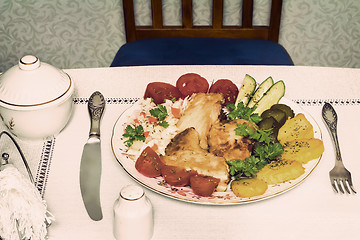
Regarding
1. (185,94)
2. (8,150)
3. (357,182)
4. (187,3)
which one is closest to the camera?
(357,182)

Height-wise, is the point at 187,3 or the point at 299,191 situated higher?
the point at 187,3

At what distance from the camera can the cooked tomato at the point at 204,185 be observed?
39.4 inches

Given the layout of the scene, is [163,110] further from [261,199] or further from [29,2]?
[29,2]

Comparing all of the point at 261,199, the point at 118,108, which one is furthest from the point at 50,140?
the point at 261,199

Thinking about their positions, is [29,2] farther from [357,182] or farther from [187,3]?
[357,182]

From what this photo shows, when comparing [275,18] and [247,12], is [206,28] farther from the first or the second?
[275,18]

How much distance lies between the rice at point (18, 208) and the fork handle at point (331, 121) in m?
0.76

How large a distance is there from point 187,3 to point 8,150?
3.57 ft

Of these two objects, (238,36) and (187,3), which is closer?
(187,3)

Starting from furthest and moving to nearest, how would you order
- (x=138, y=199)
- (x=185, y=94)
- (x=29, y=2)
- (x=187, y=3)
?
(x=29, y=2) < (x=187, y=3) < (x=185, y=94) < (x=138, y=199)

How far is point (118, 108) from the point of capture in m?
1.41

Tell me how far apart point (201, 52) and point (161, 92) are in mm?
729

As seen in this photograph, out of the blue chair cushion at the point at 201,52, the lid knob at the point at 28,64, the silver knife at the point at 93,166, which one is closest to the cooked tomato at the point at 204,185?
the silver knife at the point at 93,166

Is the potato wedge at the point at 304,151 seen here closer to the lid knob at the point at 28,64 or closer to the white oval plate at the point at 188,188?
the white oval plate at the point at 188,188
